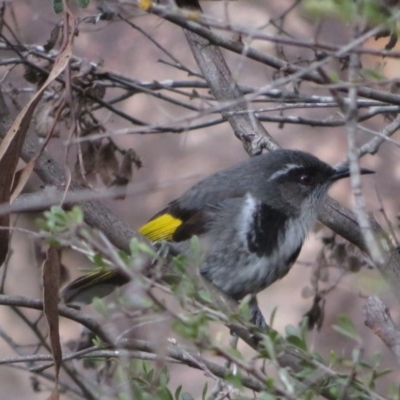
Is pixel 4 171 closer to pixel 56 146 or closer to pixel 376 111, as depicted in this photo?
pixel 376 111

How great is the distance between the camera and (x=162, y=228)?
411 centimetres

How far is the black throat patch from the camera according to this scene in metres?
3.89

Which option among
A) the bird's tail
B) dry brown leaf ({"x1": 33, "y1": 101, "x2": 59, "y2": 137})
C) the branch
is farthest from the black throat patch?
the branch

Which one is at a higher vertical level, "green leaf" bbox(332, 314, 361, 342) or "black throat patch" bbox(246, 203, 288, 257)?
"black throat patch" bbox(246, 203, 288, 257)

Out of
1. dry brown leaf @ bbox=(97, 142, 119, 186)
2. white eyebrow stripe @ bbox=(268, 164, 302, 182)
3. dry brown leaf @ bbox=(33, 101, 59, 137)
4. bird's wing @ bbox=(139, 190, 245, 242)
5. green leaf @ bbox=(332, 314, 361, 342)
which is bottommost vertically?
green leaf @ bbox=(332, 314, 361, 342)

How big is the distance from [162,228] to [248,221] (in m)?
0.41

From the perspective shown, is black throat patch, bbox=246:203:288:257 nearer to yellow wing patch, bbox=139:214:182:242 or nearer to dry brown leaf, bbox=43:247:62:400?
yellow wing patch, bbox=139:214:182:242

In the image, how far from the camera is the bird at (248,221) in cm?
388

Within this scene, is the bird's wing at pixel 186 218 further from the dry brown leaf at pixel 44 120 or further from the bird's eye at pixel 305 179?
the dry brown leaf at pixel 44 120

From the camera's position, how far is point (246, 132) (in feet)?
12.9

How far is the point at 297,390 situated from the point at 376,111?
1755mm

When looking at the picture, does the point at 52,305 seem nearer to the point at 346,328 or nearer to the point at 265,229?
the point at 346,328

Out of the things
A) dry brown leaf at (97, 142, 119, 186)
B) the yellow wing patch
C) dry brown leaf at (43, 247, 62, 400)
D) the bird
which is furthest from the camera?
dry brown leaf at (97, 142, 119, 186)

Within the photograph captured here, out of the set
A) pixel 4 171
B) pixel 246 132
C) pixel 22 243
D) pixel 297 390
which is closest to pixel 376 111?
pixel 246 132
